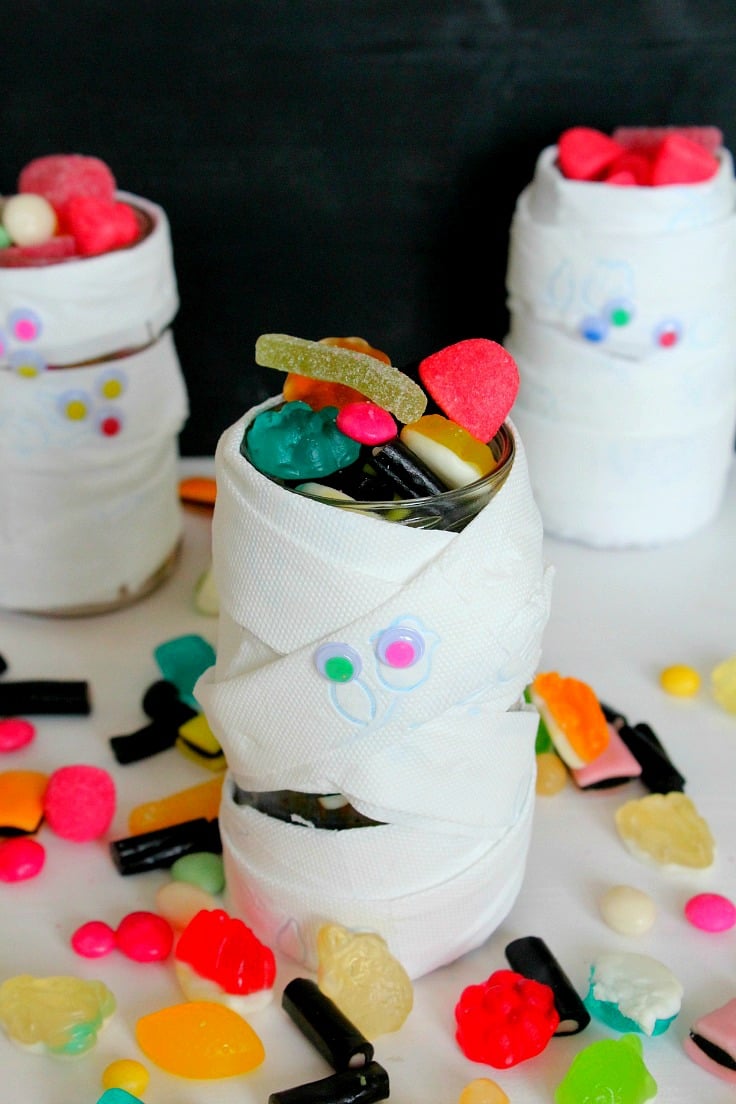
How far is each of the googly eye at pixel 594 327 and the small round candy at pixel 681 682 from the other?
33 centimetres

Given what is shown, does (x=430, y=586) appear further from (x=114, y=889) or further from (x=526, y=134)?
(x=526, y=134)

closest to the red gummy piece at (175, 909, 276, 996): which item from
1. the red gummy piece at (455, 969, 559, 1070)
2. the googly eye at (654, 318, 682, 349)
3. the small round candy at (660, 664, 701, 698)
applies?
the red gummy piece at (455, 969, 559, 1070)

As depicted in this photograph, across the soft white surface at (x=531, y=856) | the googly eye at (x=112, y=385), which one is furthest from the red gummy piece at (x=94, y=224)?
the soft white surface at (x=531, y=856)

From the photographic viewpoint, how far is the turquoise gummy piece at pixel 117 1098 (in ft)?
2.35

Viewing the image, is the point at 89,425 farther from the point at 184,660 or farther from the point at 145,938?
the point at 145,938

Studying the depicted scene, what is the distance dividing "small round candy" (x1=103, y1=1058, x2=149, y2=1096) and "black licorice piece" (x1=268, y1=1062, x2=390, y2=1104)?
79 mm

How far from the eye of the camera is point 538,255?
122cm

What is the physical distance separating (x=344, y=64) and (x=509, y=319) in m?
0.34

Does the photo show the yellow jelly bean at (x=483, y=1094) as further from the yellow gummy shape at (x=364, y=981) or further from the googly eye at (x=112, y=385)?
the googly eye at (x=112, y=385)

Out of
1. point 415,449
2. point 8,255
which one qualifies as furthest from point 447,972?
point 8,255

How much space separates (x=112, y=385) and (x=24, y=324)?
0.32 ft

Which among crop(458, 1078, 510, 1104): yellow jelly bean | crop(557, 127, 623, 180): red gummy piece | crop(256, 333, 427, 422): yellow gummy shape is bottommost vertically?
crop(458, 1078, 510, 1104): yellow jelly bean

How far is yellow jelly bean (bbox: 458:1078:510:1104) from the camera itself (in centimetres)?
73

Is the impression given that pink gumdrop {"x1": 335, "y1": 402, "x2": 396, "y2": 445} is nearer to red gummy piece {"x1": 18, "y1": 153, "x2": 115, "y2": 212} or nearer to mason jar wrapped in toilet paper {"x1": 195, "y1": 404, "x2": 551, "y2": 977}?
mason jar wrapped in toilet paper {"x1": 195, "y1": 404, "x2": 551, "y2": 977}
